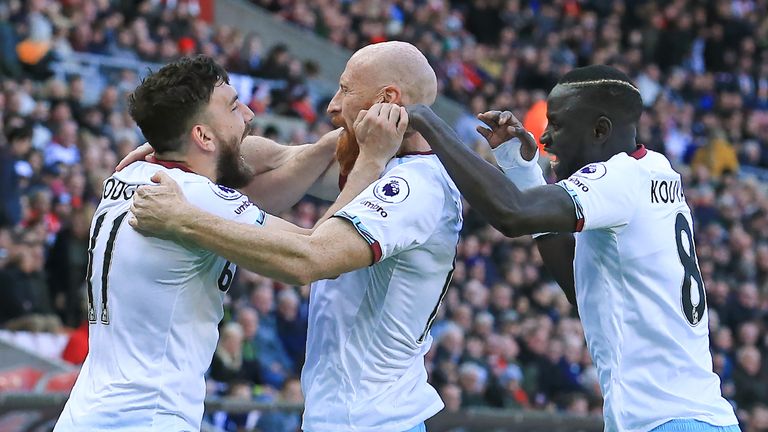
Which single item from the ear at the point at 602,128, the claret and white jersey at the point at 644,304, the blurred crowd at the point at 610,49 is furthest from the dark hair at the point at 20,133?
the blurred crowd at the point at 610,49

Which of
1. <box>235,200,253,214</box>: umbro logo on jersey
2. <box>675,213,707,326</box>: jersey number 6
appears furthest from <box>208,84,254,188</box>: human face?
<box>675,213,707,326</box>: jersey number 6

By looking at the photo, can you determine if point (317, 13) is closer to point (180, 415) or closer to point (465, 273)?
point (465, 273)

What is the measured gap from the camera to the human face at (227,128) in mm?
5120

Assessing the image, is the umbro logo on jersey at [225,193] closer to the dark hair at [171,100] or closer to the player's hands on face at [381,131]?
the dark hair at [171,100]

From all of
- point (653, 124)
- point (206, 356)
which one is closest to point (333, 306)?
point (206, 356)

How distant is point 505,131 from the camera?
18.5ft

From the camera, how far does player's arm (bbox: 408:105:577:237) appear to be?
16.2 ft

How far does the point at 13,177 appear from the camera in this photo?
12.2 m

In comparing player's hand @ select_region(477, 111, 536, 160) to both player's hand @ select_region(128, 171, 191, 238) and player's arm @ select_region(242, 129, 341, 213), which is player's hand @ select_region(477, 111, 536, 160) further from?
player's hand @ select_region(128, 171, 191, 238)

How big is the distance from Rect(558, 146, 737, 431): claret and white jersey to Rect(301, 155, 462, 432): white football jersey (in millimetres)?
558

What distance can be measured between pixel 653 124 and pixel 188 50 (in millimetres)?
9248

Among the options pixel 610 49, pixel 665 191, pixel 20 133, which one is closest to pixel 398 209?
pixel 665 191

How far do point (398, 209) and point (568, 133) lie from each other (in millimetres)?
904

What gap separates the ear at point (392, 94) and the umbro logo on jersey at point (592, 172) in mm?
738
